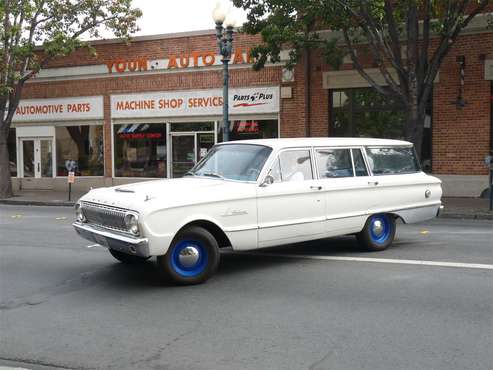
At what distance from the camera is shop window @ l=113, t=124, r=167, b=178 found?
22.3 meters

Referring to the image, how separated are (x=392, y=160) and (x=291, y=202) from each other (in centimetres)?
245

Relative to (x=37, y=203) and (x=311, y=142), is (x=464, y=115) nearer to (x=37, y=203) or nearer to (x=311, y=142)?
(x=311, y=142)

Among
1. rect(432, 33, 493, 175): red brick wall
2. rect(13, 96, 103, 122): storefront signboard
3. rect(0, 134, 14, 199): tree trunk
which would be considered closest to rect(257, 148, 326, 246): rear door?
rect(432, 33, 493, 175): red brick wall

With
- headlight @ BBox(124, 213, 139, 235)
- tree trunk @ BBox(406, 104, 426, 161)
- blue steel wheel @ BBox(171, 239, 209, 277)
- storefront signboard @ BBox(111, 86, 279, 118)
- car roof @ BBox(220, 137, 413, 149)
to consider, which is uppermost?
storefront signboard @ BBox(111, 86, 279, 118)

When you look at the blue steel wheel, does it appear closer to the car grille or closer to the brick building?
the car grille

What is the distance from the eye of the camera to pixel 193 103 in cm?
2150

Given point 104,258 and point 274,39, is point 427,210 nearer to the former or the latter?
point 104,258

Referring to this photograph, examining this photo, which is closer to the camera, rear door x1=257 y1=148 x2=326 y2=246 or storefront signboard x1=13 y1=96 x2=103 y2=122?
rear door x1=257 y1=148 x2=326 y2=246

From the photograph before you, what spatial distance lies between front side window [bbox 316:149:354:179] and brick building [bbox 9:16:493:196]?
10.2m

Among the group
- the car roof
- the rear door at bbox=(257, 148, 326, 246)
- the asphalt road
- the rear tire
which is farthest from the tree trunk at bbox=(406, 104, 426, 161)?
the rear tire

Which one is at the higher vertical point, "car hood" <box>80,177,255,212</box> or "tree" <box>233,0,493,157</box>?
"tree" <box>233,0,493,157</box>

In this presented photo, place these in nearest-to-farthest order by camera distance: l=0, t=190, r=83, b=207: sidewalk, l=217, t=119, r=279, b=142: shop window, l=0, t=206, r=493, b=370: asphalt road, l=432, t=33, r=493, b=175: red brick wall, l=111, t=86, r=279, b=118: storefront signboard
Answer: l=0, t=206, r=493, b=370: asphalt road
l=432, t=33, r=493, b=175: red brick wall
l=0, t=190, r=83, b=207: sidewalk
l=111, t=86, r=279, b=118: storefront signboard
l=217, t=119, r=279, b=142: shop window

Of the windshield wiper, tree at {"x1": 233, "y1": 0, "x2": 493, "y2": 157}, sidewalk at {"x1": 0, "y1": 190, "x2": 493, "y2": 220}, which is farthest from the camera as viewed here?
tree at {"x1": 233, "y1": 0, "x2": 493, "y2": 157}

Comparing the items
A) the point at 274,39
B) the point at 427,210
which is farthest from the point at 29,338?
the point at 274,39
